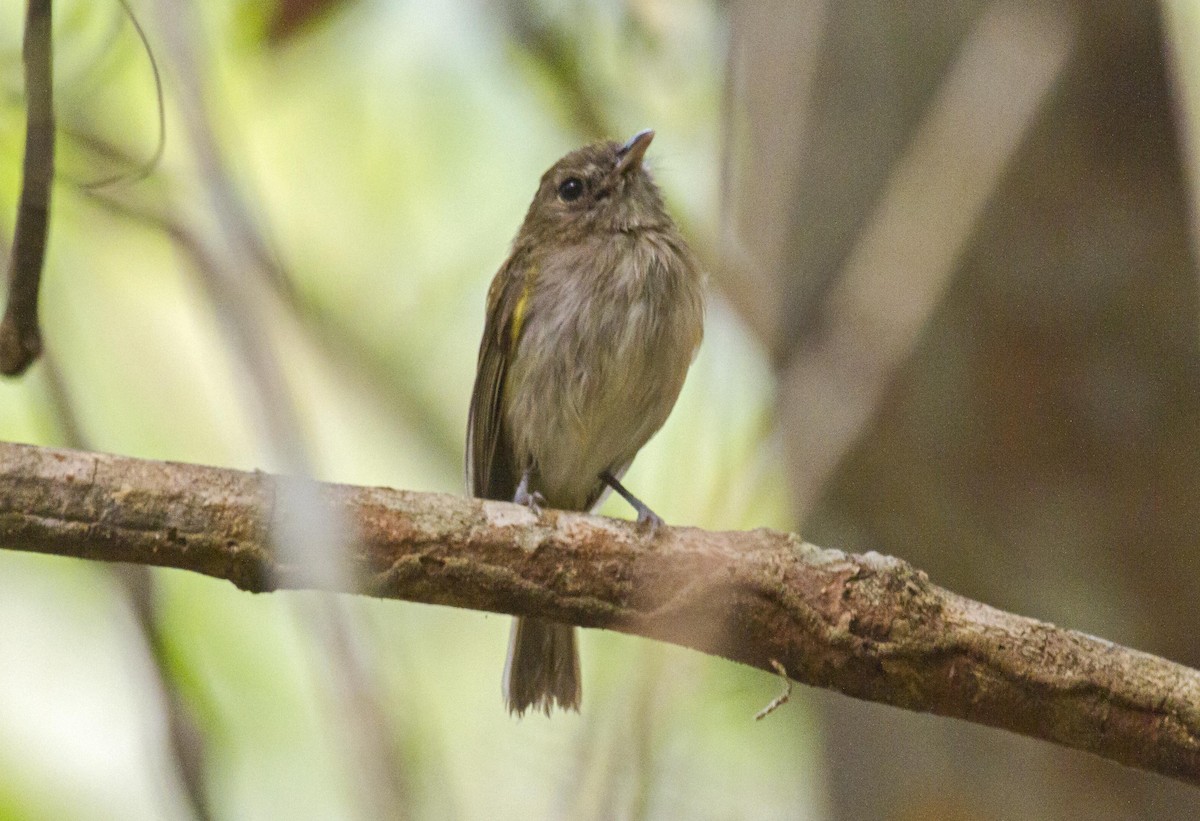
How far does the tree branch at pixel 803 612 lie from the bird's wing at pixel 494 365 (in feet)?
5.51

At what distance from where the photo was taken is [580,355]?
4102mm

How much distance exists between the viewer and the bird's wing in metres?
4.25

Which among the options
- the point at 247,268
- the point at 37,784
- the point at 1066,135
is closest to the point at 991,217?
the point at 1066,135

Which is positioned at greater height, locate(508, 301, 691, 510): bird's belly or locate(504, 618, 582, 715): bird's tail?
locate(508, 301, 691, 510): bird's belly

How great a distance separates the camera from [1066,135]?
3.76 m

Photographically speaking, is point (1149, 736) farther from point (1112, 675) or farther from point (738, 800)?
point (738, 800)

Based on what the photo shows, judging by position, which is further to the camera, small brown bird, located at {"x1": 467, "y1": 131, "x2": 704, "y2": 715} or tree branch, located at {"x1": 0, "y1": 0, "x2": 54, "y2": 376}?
small brown bird, located at {"x1": 467, "y1": 131, "x2": 704, "y2": 715}

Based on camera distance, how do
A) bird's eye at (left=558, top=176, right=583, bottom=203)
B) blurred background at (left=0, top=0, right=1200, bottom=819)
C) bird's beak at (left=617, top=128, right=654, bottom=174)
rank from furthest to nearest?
bird's eye at (left=558, top=176, right=583, bottom=203) < bird's beak at (left=617, top=128, right=654, bottom=174) < blurred background at (left=0, top=0, right=1200, bottom=819)

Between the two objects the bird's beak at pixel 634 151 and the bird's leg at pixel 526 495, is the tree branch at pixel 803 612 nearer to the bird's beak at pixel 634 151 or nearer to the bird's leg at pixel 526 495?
the bird's leg at pixel 526 495

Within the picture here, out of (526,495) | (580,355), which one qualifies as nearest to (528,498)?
(526,495)

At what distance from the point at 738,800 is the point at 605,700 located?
0.56 meters

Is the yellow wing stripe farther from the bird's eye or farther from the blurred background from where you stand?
the bird's eye

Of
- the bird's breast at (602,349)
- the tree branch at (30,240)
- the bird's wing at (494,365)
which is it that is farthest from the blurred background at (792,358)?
the tree branch at (30,240)

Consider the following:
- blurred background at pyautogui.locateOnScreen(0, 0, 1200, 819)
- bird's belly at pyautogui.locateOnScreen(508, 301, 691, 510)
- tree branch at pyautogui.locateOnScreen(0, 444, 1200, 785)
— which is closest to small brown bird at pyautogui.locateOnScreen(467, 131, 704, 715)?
bird's belly at pyautogui.locateOnScreen(508, 301, 691, 510)
